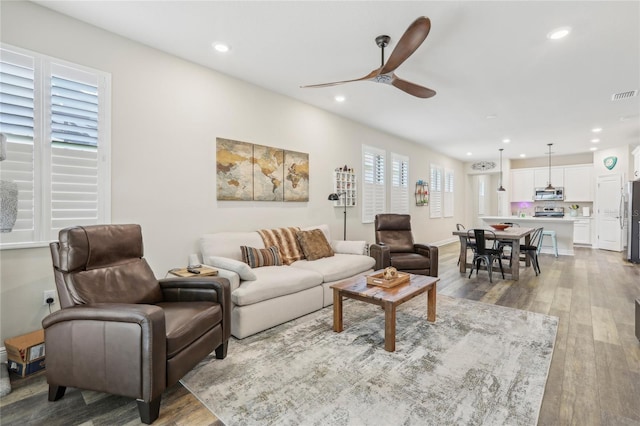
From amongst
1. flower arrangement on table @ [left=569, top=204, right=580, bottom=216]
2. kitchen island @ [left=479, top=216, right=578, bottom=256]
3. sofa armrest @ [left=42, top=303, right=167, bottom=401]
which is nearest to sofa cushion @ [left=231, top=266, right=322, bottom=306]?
sofa armrest @ [left=42, top=303, right=167, bottom=401]

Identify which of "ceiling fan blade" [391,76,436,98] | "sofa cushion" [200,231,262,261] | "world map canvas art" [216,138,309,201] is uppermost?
"ceiling fan blade" [391,76,436,98]

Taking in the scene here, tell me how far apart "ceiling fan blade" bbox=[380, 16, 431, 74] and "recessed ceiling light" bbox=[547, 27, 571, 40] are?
1.50 m

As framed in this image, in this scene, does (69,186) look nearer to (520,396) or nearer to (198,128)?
(198,128)

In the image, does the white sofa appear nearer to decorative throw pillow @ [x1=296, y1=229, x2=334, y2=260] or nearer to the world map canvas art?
decorative throw pillow @ [x1=296, y1=229, x2=334, y2=260]

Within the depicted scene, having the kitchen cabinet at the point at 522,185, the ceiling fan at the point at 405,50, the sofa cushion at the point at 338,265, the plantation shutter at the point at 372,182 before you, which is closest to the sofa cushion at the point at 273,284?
the sofa cushion at the point at 338,265

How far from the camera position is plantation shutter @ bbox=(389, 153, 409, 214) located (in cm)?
690

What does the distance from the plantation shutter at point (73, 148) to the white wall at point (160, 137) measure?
160 millimetres

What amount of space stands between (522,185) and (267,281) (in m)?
9.99

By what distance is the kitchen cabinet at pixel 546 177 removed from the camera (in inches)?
363

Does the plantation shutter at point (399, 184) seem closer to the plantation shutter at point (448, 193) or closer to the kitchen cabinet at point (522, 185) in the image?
the plantation shutter at point (448, 193)

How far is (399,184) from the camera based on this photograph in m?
7.13

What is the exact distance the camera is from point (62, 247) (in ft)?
6.81

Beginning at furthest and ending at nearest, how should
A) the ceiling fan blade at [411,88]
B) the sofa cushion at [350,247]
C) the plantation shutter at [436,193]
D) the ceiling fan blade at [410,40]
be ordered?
the plantation shutter at [436,193] < the sofa cushion at [350,247] < the ceiling fan blade at [411,88] < the ceiling fan blade at [410,40]

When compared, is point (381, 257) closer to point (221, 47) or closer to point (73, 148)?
point (221, 47)
